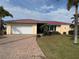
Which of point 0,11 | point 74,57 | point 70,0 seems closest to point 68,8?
point 70,0

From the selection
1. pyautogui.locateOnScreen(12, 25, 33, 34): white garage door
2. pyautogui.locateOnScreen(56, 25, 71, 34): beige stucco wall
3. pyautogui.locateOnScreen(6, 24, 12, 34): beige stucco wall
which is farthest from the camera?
pyautogui.locateOnScreen(56, 25, 71, 34): beige stucco wall

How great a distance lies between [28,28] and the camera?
46.3m

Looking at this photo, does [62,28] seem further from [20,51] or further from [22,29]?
[20,51]

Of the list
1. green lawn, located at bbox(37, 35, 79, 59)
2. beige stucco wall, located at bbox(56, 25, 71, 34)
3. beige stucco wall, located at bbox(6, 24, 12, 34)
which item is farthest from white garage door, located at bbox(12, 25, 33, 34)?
green lawn, located at bbox(37, 35, 79, 59)

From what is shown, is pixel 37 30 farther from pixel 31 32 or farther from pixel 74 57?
pixel 74 57

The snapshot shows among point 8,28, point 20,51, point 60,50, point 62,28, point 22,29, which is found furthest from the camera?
point 62,28

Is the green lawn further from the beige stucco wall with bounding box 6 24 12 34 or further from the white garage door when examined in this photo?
the white garage door

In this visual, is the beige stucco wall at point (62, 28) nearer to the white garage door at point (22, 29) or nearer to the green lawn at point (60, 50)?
the white garage door at point (22, 29)

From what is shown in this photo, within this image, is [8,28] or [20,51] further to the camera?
[8,28]

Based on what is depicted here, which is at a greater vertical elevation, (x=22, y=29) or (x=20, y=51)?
(x=22, y=29)

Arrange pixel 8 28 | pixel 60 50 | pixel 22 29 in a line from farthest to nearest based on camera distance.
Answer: pixel 22 29
pixel 8 28
pixel 60 50

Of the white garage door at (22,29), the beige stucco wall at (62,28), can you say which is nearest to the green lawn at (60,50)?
the white garage door at (22,29)

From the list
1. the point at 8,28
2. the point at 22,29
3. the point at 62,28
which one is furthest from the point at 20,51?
the point at 62,28

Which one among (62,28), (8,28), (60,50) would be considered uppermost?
(8,28)
